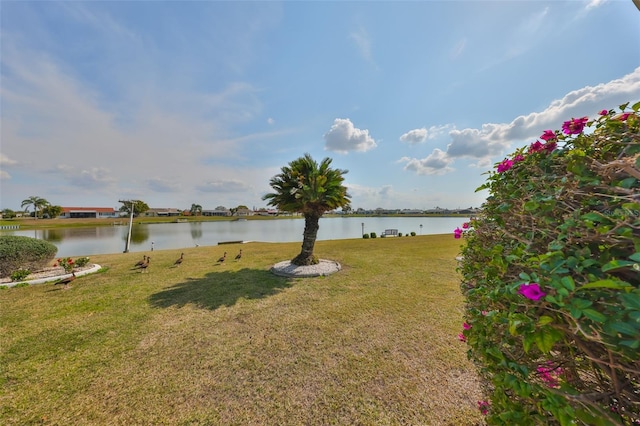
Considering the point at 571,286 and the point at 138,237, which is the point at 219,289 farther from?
the point at 138,237

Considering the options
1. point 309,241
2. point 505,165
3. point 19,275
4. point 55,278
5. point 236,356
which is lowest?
point 236,356

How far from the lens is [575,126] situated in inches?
54.6

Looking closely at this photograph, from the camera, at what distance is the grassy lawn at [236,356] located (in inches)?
89.6

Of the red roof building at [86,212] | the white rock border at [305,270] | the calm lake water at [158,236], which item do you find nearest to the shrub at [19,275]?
the white rock border at [305,270]

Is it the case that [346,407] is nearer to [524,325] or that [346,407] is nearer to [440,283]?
[524,325]

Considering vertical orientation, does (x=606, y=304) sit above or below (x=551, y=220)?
below

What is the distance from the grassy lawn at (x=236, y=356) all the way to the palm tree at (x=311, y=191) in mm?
2430

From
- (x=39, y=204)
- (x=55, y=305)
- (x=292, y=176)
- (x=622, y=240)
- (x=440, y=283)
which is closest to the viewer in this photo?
(x=622, y=240)

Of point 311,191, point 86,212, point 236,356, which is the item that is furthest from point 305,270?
point 86,212

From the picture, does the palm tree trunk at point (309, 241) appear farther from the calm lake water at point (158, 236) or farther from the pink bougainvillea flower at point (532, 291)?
the calm lake water at point (158, 236)

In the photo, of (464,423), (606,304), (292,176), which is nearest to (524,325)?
(606,304)

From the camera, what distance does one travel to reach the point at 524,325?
0.96 meters

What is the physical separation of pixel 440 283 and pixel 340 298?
9.64 feet

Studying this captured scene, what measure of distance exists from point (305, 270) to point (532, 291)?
6.78m
